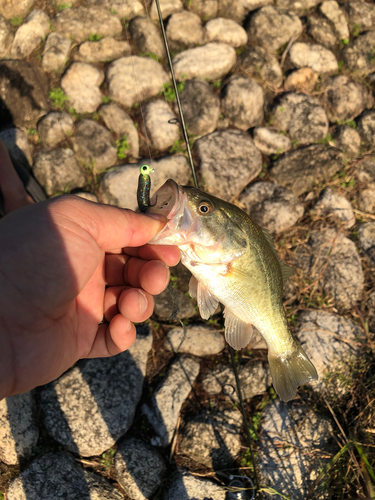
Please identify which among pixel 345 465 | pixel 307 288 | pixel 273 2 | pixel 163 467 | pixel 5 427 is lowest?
pixel 345 465

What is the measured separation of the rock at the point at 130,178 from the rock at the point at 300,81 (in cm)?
225

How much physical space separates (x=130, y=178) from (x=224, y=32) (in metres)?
2.88

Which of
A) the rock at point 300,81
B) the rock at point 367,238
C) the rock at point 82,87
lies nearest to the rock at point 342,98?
the rock at point 300,81

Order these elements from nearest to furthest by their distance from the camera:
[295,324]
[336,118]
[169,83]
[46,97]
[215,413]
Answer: [215,413] → [295,324] → [46,97] → [169,83] → [336,118]

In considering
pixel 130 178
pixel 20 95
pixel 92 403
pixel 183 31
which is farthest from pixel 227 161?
pixel 92 403

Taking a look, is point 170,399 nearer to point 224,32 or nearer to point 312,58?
point 224,32

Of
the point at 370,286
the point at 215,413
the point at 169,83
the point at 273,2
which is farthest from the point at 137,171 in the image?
the point at 273,2

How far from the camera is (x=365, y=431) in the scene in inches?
142

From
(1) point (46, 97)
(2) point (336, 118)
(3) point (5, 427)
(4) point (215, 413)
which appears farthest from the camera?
(2) point (336, 118)

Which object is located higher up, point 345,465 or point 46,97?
point 46,97

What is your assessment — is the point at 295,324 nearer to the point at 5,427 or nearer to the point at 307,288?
the point at 307,288

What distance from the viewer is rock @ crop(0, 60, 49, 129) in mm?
4660

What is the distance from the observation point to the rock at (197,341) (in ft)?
13.8

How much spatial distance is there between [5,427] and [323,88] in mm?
6224
